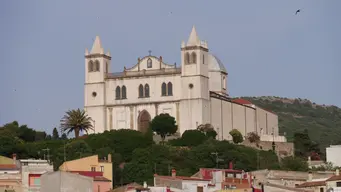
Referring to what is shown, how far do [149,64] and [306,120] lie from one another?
74.7 metres

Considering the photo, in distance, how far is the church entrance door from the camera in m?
109

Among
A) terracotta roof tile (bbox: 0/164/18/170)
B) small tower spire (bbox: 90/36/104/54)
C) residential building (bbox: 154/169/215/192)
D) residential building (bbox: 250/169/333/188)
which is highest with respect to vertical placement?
small tower spire (bbox: 90/36/104/54)

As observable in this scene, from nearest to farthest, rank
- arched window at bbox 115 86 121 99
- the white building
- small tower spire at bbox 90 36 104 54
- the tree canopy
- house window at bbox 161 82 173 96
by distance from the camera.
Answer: the white building → the tree canopy → house window at bbox 161 82 173 96 → arched window at bbox 115 86 121 99 → small tower spire at bbox 90 36 104 54

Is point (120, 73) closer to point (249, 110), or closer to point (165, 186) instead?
point (249, 110)

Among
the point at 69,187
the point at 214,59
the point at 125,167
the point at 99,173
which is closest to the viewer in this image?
the point at 69,187

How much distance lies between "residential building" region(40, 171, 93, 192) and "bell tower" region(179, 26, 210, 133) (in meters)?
50.1

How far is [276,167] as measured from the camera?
92.9m

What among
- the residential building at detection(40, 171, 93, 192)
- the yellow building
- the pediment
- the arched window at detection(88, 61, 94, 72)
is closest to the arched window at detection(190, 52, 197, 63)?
the pediment

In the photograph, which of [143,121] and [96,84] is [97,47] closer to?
[96,84]

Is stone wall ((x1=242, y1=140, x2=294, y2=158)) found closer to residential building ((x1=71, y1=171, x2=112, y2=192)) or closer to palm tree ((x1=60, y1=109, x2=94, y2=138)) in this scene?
palm tree ((x1=60, y1=109, x2=94, y2=138))

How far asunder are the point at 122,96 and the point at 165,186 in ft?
150

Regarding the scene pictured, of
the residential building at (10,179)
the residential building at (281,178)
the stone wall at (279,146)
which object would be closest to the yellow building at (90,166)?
the residential building at (281,178)

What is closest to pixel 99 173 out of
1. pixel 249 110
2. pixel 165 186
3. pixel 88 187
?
pixel 165 186

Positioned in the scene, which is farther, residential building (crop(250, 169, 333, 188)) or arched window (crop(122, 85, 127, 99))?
arched window (crop(122, 85, 127, 99))
